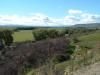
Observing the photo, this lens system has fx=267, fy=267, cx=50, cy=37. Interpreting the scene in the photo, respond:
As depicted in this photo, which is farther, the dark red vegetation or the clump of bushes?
the clump of bushes

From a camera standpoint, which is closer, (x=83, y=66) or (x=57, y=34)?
(x=83, y=66)

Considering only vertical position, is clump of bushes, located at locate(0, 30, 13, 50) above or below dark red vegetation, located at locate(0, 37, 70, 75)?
below

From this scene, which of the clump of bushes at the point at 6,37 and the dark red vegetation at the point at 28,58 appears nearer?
the dark red vegetation at the point at 28,58

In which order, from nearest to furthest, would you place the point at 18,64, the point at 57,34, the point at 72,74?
1. the point at 18,64
2. the point at 72,74
3. the point at 57,34

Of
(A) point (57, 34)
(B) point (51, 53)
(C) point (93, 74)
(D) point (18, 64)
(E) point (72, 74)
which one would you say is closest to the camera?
(D) point (18, 64)

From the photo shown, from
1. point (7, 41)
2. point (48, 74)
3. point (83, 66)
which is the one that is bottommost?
point (7, 41)

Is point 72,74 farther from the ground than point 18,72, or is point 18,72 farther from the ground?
point 18,72

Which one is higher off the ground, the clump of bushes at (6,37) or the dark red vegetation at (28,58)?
the dark red vegetation at (28,58)

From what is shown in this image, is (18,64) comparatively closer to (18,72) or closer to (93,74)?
(18,72)

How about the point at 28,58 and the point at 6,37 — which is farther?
the point at 6,37

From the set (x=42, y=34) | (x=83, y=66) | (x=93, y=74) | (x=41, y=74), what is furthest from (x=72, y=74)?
(x=42, y=34)

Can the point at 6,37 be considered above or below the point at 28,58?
below

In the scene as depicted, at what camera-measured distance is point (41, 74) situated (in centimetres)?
815

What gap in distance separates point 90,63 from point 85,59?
0.36m
